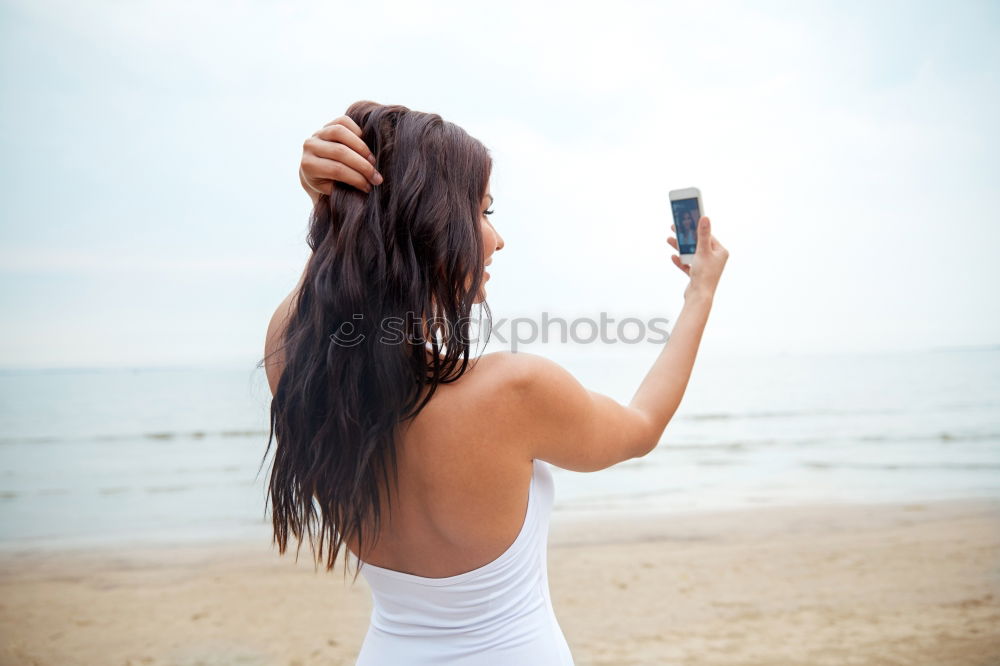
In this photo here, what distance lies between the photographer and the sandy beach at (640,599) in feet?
15.5

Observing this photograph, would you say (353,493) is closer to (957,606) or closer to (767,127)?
(957,606)

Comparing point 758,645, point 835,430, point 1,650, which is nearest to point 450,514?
point 758,645

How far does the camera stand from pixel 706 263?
144cm

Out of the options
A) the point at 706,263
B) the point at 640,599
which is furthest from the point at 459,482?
the point at 640,599

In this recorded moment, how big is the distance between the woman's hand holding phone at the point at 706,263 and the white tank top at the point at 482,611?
1.77 ft

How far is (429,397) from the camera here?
1006 millimetres

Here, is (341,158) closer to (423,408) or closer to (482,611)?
(423,408)

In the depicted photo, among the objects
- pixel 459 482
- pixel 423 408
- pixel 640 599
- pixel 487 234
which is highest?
pixel 487 234

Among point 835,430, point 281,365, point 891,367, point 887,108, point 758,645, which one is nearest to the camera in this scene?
point 281,365

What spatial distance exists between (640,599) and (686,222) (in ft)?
16.0

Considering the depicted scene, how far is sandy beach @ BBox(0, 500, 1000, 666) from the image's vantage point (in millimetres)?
4715

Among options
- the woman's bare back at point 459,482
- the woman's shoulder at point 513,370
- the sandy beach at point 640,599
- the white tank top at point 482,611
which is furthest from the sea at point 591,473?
the woman's shoulder at point 513,370

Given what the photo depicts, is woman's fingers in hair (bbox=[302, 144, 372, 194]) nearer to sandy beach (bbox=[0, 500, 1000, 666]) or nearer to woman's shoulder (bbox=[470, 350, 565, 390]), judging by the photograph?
woman's shoulder (bbox=[470, 350, 565, 390])

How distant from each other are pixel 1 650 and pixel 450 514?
19.7ft
